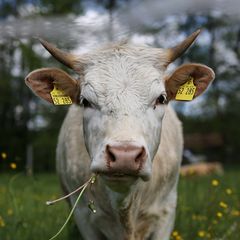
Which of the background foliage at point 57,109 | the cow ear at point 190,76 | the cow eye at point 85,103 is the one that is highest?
the cow ear at point 190,76

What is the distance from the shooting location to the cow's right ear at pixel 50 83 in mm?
3428

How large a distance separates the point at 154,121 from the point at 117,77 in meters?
0.33

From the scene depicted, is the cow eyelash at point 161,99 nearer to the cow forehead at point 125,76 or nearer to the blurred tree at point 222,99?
the cow forehead at point 125,76

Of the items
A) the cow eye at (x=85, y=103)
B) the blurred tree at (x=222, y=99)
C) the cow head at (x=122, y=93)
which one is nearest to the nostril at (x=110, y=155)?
the cow head at (x=122, y=93)

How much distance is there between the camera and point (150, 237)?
3.95 meters

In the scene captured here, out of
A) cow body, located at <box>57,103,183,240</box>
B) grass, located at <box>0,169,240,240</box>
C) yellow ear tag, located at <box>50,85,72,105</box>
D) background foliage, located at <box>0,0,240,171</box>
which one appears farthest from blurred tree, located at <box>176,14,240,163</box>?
yellow ear tag, located at <box>50,85,72,105</box>

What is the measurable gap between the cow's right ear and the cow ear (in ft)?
1.91

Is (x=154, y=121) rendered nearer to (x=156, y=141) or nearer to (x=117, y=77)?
(x=156, y=141)

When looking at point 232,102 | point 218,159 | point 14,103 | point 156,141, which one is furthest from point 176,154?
point 218,159

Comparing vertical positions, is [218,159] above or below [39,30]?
below

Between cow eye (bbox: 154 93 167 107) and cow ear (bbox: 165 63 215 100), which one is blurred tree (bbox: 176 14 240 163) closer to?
cow ear (bbox: 165 63 215 100)

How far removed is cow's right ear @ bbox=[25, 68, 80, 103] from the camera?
343cm

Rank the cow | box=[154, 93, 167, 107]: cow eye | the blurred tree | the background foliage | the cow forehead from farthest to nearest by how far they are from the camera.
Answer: the blurred tree, the background foliage, box=[154, 93, 167, 107]: cow eye, the cow forehead, the cow

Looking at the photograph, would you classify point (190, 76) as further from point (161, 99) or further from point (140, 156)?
point (140, 156)
